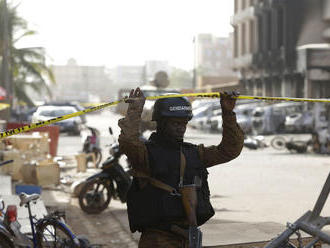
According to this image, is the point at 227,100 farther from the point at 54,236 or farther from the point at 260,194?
the point at 260,194

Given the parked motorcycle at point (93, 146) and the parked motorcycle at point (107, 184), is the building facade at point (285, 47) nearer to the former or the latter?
the parked motorcycle at point (93, 146)

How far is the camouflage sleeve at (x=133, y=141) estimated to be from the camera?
3.56m

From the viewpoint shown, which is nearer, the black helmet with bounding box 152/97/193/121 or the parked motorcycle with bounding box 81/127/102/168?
the black helmet with bounding box 152/97/193/121

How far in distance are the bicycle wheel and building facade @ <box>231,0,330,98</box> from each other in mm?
36166

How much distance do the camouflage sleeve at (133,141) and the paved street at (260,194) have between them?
3.17 metres

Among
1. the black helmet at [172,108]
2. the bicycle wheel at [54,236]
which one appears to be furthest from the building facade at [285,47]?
the black helmet at [172,108]

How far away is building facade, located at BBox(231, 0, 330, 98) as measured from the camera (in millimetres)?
42938

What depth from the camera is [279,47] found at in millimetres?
51312

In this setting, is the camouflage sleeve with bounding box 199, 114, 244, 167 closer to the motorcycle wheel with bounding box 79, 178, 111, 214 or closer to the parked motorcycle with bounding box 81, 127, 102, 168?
the motorcycle wheel with bounding box 79, 178, 111, 214

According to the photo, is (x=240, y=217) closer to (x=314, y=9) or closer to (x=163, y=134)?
(x=163, y=134)

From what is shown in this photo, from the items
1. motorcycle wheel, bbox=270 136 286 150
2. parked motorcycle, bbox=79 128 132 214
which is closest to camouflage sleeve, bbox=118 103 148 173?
parked motorcycle, bbox=79 128 132 214

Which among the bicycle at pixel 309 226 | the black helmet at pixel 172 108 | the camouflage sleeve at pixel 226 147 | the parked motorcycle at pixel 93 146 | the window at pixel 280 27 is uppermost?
the window at pixel 280 27

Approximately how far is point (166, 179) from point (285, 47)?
46.9 metres

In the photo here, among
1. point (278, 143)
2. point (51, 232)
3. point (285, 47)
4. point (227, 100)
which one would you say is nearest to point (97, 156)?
point (278, 143)
